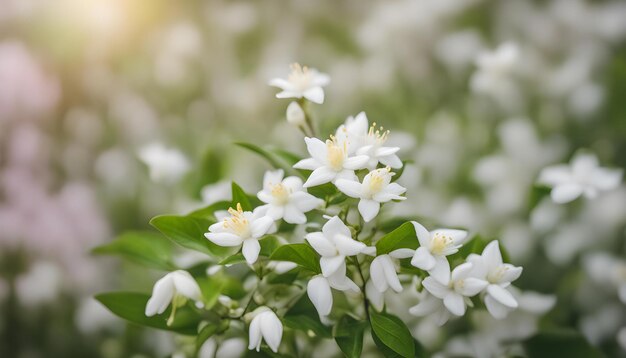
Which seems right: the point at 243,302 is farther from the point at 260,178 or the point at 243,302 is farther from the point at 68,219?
the point at 68,219

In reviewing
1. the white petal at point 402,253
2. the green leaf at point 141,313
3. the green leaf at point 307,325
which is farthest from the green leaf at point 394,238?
the green leaf at point 141,313

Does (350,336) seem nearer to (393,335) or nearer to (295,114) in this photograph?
(393,335)

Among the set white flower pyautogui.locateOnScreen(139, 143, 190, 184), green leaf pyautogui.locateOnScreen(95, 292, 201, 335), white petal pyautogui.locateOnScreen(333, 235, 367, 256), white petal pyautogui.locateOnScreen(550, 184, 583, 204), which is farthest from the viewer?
white flower pyautogui.locateOnScreen(139, 143, 190, 184)

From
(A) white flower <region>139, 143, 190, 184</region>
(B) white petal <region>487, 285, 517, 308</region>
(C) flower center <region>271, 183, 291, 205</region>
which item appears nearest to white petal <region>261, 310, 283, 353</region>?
(C) flower center <region>271, 183, 291, 205</region>

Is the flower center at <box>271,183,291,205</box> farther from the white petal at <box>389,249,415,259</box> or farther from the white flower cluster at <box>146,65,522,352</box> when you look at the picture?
the white petal at <box>389,249,415,259</box>

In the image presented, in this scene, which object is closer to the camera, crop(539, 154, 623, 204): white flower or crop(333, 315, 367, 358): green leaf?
crop(333, 315, 367, 358): green leaf

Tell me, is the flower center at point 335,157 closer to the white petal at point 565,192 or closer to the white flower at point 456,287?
the white flower at point 456,287

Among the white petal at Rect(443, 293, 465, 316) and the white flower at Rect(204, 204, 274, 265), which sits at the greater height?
the white flower at Rect(204, 204, 274, 265)
